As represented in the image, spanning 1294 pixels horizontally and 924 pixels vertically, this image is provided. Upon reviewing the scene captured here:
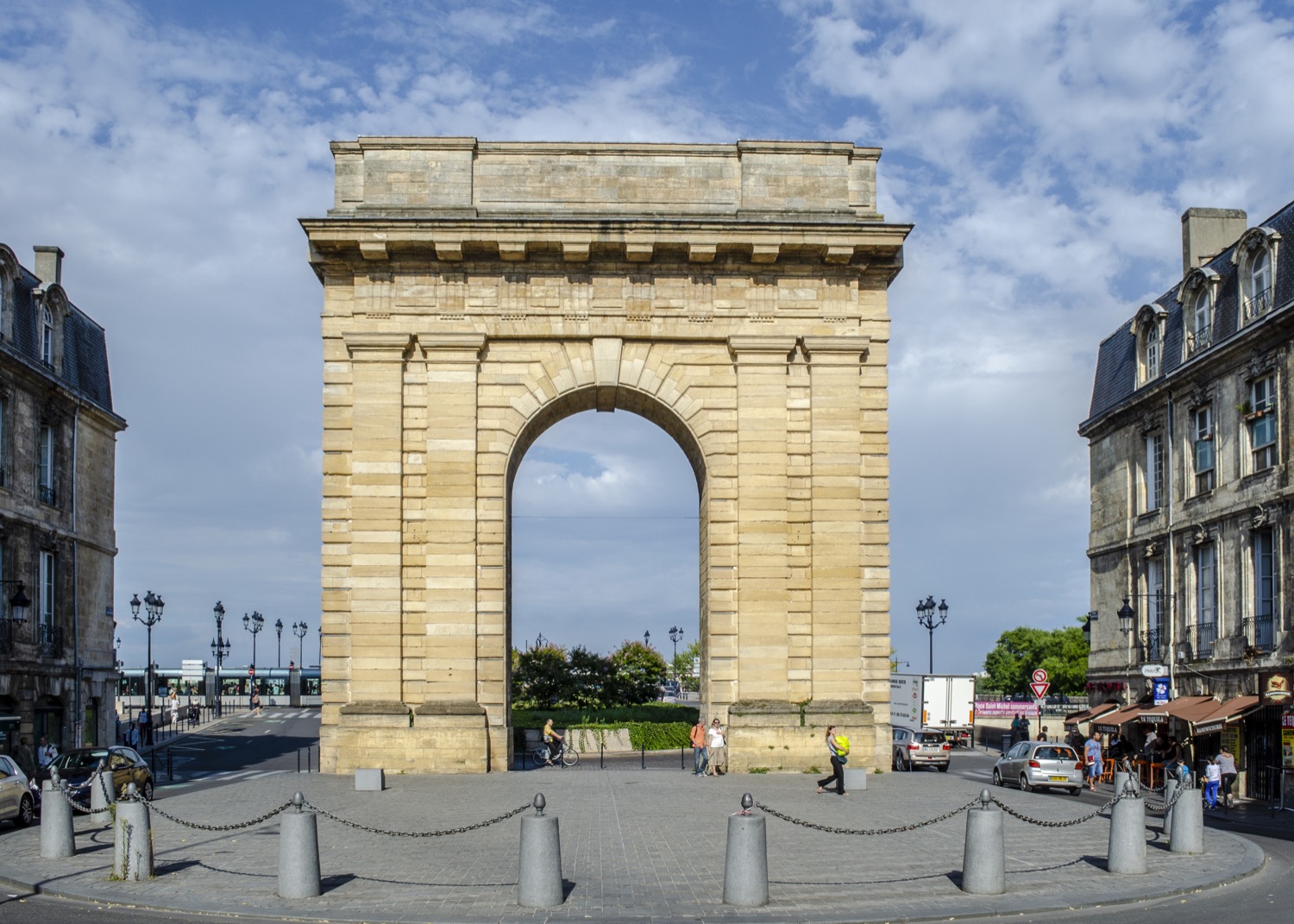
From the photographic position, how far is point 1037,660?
104m

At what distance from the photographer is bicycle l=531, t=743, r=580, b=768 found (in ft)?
113

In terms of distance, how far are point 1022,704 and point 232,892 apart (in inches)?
2061

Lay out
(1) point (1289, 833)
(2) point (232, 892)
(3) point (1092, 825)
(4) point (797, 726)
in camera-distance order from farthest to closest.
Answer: (4) point (797, 726) → (1) point (1289, 833) → (3) point (1092, 825) → (2) point (232, 892)

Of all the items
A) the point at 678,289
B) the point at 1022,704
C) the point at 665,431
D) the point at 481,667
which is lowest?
the point at 1022,704

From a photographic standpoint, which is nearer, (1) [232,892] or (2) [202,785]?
(1) [232,892]

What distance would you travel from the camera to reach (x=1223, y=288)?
1330 inches

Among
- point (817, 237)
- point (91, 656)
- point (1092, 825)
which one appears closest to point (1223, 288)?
point (817, 237)

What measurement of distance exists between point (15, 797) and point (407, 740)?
816cm

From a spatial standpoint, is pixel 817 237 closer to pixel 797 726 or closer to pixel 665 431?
pixel 665 431

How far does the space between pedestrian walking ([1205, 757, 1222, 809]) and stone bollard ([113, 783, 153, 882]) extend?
73.9 ft

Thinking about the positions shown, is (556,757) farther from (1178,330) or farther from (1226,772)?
(1178,330)

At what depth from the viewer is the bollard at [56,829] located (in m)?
16.8

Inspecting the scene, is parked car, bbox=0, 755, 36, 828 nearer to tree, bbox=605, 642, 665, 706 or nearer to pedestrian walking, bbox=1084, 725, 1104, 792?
pedestrian walking, bbox=1084, 725, 1104, 792

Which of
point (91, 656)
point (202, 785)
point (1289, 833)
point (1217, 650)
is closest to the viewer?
point (1289, 833)
